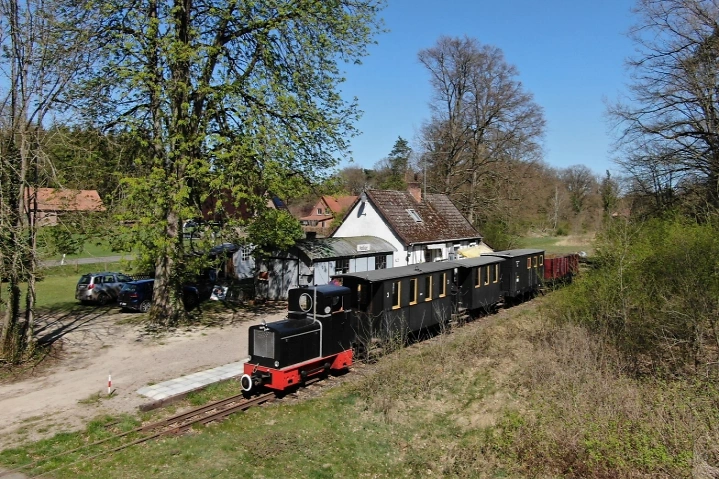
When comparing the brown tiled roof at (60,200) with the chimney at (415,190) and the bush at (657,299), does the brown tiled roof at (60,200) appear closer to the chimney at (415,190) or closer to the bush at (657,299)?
the bush at (657,299)

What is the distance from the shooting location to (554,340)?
15.3 meters

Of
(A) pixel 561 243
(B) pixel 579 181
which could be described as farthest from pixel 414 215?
(B) pixel 579 181

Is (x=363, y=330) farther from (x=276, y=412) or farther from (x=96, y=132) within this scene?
(x=96, y=132)

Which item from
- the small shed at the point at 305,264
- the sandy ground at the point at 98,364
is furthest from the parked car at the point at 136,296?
the small shed at the point at 305,264

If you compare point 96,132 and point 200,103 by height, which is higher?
point 200,103

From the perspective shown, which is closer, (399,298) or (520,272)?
(399,298)

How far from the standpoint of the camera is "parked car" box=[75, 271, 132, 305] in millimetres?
23891

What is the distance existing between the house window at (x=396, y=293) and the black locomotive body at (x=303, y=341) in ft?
6.41

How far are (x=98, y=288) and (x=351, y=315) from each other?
624 inches

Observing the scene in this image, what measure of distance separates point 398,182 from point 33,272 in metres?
53.4

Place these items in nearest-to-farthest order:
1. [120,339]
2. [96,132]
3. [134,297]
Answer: [120,339], [96,132], [134,297]

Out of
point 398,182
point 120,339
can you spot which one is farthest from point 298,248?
point 398,182

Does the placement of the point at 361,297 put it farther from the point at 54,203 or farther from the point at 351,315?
the point at 54,203

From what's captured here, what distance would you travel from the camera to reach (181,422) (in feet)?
35.9
